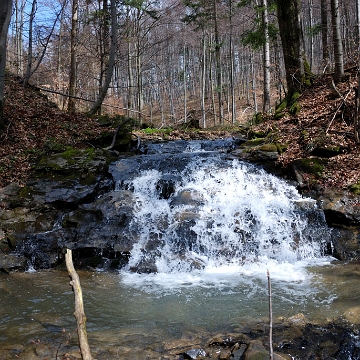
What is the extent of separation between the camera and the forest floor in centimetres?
947

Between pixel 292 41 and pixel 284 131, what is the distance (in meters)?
3.54

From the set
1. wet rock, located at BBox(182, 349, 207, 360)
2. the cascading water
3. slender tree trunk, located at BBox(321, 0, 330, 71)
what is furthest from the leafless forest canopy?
wet rock, located at BBox(182, 349, 207, 360)

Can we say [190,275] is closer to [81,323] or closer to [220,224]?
[220,224]

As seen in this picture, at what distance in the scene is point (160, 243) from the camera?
8.15 m

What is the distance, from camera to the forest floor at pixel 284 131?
373 inches

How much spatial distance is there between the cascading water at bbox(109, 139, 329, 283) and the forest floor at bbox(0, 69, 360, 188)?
1233mm

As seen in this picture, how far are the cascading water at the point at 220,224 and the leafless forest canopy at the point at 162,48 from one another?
2.71m

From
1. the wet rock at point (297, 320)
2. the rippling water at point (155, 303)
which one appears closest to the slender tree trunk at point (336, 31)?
the rippling water at point (155, 303)

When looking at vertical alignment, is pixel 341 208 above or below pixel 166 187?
below

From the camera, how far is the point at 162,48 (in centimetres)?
2225

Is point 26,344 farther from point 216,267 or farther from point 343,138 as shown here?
point 343,138

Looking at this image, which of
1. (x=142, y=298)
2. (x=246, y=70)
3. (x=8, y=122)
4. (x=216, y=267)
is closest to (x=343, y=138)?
(x=216, y=267)

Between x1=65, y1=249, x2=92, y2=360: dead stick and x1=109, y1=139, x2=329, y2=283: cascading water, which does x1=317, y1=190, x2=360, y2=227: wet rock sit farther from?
x1=65, y1=249, x2=92, y2=360: dead stick

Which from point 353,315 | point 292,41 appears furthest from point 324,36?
point 353,315
